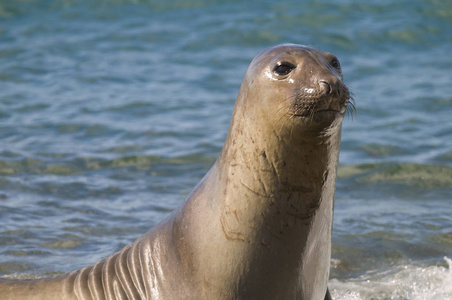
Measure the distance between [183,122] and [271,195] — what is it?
7.75 metres

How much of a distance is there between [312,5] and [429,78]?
510 cm

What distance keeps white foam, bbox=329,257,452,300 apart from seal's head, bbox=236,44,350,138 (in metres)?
2.50

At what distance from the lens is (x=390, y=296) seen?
650 cm

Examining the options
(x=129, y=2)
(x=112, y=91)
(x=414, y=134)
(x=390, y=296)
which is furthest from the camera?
(x=129, y=2)

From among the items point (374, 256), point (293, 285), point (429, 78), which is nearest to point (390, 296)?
point (374, 256)

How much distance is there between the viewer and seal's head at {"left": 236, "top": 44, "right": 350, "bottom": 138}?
4137 mm

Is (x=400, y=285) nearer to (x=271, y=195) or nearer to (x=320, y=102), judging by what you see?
(x=271, y=195)

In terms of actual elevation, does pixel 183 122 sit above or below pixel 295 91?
below

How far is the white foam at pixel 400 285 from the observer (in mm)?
6461

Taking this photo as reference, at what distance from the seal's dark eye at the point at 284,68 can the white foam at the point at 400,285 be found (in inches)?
103

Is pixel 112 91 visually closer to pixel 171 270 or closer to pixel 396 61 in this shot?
pixel 396 61

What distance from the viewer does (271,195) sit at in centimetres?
438

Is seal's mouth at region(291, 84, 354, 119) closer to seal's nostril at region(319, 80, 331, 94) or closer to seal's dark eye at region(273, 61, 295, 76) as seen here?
seal's nostril at region(319, 80, 331, 94)

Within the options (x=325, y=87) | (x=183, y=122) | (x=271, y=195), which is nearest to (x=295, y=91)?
(x=325, y=87)
